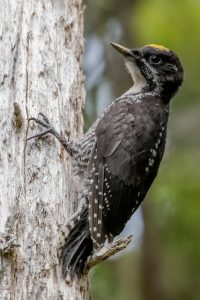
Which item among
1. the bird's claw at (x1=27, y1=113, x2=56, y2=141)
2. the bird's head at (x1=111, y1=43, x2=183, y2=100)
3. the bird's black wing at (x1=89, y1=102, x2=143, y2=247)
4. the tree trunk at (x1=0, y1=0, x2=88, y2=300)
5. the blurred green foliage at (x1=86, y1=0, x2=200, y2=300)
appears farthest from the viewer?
the blurred green foliage at (x1=86, y1=0, x2=200, y2=300)

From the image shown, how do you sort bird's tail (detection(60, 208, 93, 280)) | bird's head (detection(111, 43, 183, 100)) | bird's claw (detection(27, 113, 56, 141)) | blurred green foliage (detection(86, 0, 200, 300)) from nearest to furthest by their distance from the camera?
bird's tail (detection(60, 208, 93, 280))
bird's claw (detection(27, 113, 56, 141))
bird's head (detection(111, 43, 183, 100))
blurred green foliage (detection(86, 0, 200, 300))

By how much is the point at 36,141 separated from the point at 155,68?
1387mm

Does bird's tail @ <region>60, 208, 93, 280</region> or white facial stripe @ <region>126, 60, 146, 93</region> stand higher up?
white facial stripe @ <region>126, 60, 146, 93</region>

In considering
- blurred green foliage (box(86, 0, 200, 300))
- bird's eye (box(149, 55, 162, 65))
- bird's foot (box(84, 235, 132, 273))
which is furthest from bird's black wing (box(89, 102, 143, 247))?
blurred green foliage (box(86, 0, 200, 300))

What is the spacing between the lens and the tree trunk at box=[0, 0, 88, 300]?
4.08 meters

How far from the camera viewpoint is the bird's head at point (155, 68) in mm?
5496

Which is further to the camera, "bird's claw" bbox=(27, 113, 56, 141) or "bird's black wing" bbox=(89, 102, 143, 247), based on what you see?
"bird's black wing" bbox=(89, 102, 143, 247)

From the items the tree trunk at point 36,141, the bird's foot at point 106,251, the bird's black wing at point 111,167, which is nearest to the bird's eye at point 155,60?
the bird's black wing at point 111,167

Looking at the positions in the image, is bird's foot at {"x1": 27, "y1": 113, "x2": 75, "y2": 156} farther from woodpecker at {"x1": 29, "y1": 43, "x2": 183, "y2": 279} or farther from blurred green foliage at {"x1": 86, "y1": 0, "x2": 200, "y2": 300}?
blurred green foliage at {"x1": 86, "y1": 0, "x2": 200, "y2": 300}

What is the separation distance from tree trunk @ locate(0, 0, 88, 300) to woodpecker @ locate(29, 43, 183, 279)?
10cm

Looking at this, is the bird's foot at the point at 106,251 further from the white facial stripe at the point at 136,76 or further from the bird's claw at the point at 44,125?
the white facial stripe at the point at 136,76

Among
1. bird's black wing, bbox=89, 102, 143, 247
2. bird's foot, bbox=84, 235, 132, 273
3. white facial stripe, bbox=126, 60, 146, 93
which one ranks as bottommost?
bird's foot, bbox=84, 235, 132, 273

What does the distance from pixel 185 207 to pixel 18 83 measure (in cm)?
315

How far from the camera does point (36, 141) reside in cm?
454
